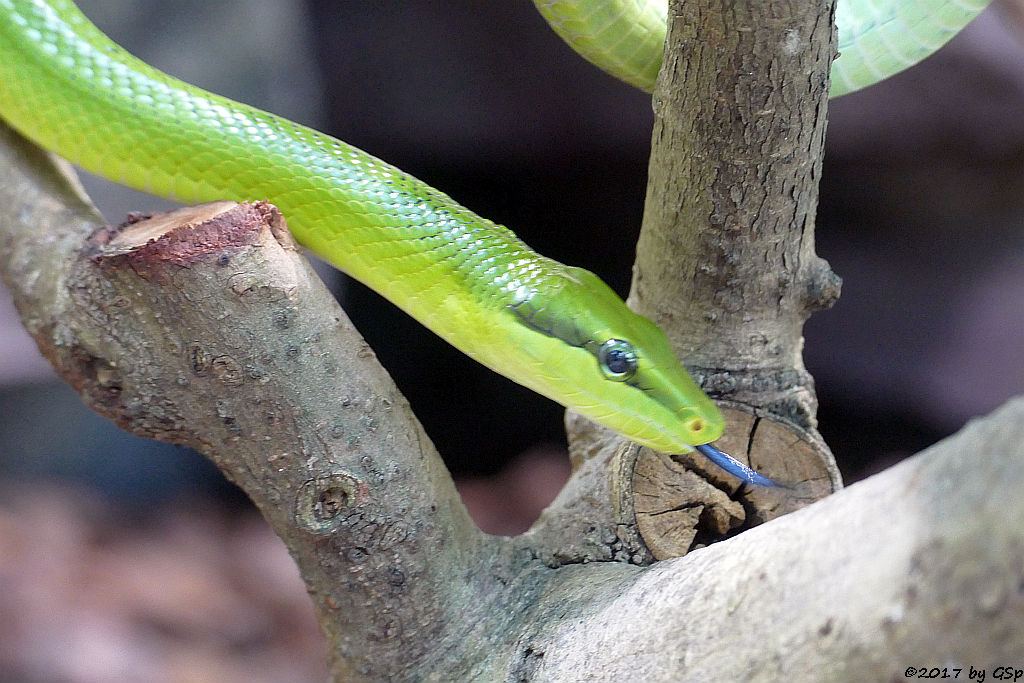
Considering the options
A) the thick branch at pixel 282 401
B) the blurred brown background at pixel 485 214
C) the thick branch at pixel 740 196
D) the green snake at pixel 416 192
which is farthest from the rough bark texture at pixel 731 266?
the blurred brown background at pixel 485 214

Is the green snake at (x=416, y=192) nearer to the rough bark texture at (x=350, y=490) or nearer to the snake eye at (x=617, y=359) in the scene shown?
the snake eye at (x=617, y=359)

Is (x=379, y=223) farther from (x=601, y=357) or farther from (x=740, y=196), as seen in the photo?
(x=740, y=196)

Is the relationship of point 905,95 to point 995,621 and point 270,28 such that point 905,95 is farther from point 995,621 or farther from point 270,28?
point 995,621

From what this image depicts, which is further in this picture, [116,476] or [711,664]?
[116,476]

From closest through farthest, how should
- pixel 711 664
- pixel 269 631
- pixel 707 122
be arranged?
1. pixel 711 664
2. pixel 707 122
3. pixel 269 631

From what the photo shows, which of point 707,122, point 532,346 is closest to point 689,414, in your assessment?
point 532,346

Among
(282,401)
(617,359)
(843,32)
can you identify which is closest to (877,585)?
(617,359)

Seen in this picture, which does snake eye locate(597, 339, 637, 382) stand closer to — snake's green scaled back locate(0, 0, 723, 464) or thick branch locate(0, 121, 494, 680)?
snake's green scaled back locate(0, 0, 723, 464)
